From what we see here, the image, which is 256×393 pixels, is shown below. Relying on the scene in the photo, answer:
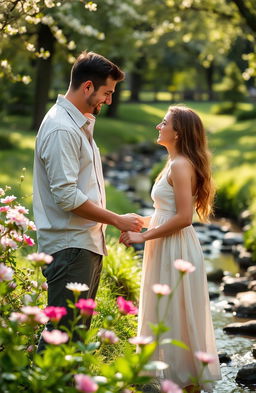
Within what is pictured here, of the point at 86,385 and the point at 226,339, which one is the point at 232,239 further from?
the point at 86,385

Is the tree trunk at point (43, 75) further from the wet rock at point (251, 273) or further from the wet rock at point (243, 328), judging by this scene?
the wet rock at point (243, 328)

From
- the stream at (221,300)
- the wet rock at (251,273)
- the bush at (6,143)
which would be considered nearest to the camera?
the stream at (221,300)

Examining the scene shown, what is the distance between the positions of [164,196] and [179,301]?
30.1 inches

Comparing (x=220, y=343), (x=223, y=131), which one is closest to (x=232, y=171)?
(x=220, y=343)

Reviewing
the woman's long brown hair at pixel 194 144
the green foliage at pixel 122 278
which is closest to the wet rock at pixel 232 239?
the green foliage at pixel 122 278

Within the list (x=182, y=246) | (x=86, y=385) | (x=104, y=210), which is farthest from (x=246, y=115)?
(x=86, y=385)

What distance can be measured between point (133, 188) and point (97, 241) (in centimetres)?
1489

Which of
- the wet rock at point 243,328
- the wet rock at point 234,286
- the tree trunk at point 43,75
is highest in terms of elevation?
the tree trunk at point 43,75

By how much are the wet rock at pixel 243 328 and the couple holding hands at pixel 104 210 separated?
279 cm

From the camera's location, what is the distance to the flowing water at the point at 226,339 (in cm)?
643

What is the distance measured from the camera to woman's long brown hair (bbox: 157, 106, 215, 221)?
522 centimetres

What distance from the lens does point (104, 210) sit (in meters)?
4.45

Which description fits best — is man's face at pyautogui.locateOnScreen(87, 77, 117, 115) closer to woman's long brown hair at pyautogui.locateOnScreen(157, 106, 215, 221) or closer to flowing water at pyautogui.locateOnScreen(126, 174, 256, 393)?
woman's long brown hair at pyautogui.locateOnScreen(157, 106, 215, 221)

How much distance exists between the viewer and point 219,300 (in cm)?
973
